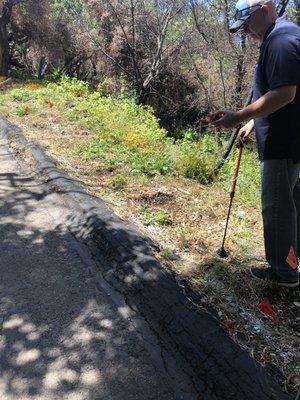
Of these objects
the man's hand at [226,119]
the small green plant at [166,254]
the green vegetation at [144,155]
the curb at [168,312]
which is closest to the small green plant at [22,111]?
the green vegetation at [144,155]

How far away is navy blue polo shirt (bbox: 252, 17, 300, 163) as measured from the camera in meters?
2.53

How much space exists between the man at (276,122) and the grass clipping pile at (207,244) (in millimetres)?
287

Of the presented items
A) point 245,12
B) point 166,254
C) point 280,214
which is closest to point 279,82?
point 245,12

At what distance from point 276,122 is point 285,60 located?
17.7 inches

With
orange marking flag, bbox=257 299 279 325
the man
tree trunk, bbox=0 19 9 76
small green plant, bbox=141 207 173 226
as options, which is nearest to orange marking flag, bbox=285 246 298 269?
the man

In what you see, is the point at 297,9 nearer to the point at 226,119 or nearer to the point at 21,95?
the point at 226,119

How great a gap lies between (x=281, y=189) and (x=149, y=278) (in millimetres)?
1139

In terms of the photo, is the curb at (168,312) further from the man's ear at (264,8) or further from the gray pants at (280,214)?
the man's ear at (264,8)

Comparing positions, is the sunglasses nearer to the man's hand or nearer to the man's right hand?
the man's hand

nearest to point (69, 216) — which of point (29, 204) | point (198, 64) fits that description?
point (29, 204)

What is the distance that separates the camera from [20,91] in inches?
468

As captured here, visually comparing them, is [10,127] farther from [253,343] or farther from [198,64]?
[198,64]

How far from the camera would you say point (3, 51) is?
19422mm

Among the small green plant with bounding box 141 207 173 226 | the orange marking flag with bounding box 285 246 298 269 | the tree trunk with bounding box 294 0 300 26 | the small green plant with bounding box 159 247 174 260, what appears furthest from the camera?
the tree trunk with bounding box 294 0 300 26
